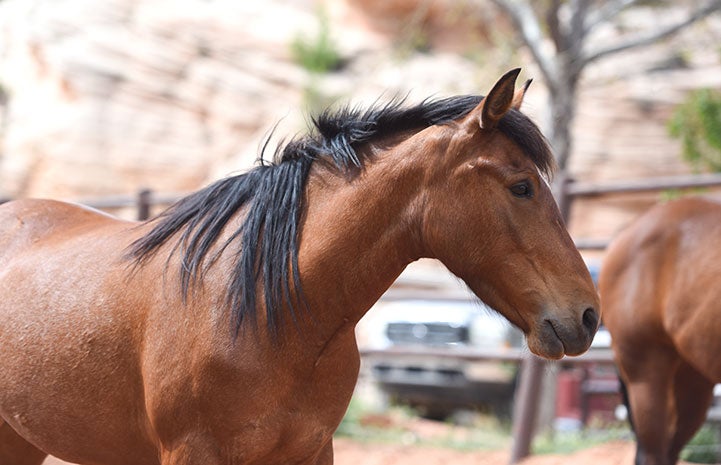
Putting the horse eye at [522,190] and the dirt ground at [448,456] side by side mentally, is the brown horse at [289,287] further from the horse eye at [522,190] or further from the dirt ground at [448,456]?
the dirt ground at [448,456]

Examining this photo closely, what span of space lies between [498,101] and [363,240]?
1.70ft

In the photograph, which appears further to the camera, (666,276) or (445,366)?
(445,366)

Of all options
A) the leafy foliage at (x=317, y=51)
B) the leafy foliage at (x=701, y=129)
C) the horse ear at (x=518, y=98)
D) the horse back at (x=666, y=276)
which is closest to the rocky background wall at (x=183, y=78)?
the leafy foliage at (x=317, y=51)

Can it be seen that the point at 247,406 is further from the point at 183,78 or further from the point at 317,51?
the point at 183,78

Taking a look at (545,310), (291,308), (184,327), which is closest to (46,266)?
(184,327)

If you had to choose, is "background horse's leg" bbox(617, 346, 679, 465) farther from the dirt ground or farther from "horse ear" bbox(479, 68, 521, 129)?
"horse ear" bbox(479, 68, 521, 129)

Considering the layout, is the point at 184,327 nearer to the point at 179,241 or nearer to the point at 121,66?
the point at 179,241

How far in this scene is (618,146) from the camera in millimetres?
17547

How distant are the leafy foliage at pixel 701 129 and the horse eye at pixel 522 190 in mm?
12088

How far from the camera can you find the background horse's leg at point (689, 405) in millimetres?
4445

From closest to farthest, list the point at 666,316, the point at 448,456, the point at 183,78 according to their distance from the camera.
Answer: the point at 666,316 < the point at 448,456 < the point at 183,78

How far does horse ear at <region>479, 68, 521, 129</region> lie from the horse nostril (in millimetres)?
553

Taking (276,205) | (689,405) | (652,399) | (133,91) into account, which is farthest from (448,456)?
(133,91)

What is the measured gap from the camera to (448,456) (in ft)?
21.3
